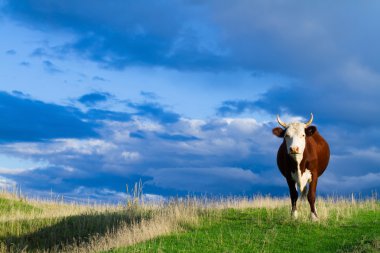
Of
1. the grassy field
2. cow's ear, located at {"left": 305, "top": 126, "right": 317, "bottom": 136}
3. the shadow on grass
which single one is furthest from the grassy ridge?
A: the shadow on grass

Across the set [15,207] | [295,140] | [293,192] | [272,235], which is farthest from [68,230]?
[295,140]

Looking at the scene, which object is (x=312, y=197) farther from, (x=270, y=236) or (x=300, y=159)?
(x=270, y=236)

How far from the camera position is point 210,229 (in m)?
16.1

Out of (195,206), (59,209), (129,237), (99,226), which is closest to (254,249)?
(129,237)

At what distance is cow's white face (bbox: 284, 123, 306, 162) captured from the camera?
1586 centimetres

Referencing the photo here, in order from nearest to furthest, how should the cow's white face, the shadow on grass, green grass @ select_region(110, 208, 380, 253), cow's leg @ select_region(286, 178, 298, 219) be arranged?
green grass @ select_region(110, 208, 380, 253), the cow's white face, cow's leg @ select_region(286, 178, 298, 219), the shadow on grass

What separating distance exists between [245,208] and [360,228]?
516 centimetres

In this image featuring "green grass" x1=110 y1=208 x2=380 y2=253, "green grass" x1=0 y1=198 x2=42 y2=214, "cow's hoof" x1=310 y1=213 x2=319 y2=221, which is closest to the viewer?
"green grass" x1=110 y1=208 x2=380 y2=253

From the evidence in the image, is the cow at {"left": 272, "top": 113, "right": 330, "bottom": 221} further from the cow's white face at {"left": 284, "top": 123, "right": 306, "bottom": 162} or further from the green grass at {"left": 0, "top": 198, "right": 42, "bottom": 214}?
the green grass at {"left": 0, "top": 198, "right": 42, "bottom": 214}

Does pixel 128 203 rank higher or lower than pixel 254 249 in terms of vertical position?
higher

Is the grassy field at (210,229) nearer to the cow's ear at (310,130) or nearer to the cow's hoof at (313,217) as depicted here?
the cow's hoof at (313,217)

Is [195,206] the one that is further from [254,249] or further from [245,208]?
[254,249]

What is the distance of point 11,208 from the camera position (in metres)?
29.8

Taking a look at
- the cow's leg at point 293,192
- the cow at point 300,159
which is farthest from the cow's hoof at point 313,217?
the cow's leg at point 293,192
